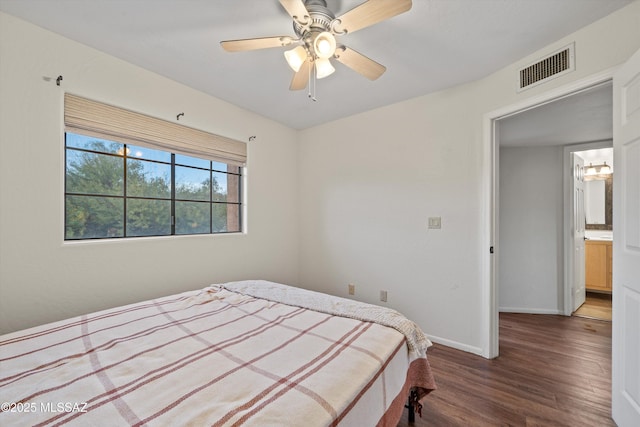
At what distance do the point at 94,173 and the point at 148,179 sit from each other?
38 centimetres

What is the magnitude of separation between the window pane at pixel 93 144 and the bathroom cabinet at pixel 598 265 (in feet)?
20.3

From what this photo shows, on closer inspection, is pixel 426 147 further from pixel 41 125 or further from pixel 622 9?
pixel 41 125

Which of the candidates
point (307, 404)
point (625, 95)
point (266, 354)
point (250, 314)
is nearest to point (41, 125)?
point (250, 314)

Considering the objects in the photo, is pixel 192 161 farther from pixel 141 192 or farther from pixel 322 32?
pixel 322 32

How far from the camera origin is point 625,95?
4.92 feet

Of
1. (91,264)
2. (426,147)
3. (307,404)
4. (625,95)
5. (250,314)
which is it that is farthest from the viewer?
(426,147)

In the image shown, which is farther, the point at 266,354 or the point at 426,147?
the point at 426,147

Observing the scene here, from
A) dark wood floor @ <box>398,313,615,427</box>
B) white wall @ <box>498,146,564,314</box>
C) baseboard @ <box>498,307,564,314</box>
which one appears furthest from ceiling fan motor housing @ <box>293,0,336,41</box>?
baseboard @ <box>498,307,564,314</box>

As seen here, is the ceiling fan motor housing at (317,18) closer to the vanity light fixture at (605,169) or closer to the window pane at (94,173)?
the window pane at (94,173)

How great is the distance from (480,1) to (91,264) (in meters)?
3.02

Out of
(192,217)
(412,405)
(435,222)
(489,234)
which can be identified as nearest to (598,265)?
(489,234)

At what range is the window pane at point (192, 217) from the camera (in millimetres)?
2596

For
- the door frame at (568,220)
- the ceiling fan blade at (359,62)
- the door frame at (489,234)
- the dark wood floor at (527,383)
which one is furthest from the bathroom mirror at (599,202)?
the ceiling fan blade at (359,62)

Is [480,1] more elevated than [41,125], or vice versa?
[480,1]
